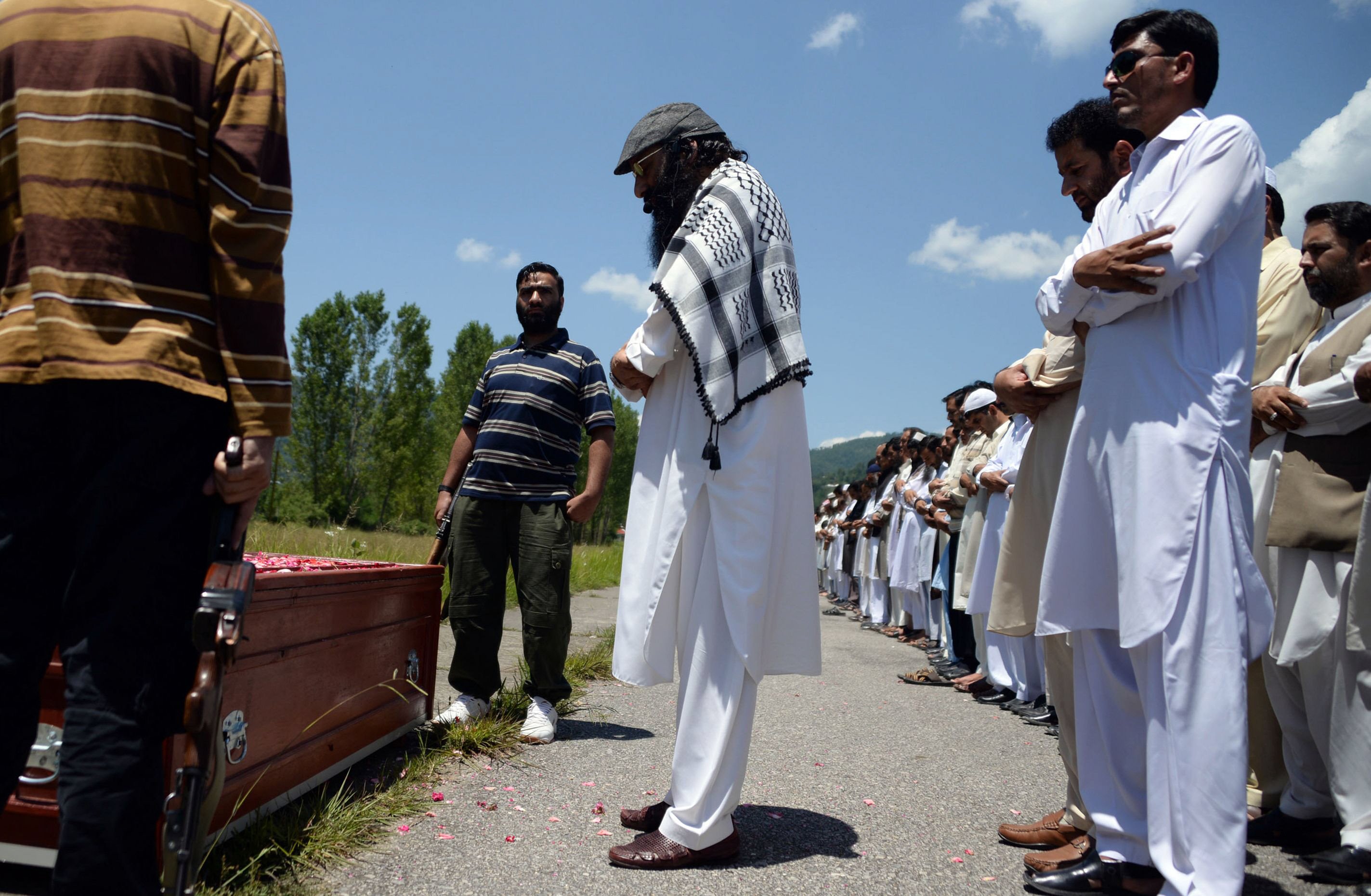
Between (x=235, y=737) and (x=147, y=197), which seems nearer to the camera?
(x=147, y=197)

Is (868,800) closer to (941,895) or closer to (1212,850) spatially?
(941,895)

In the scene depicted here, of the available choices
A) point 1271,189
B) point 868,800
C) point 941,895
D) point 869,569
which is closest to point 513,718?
point 868,800

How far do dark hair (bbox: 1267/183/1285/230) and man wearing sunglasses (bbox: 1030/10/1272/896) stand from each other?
229 cm

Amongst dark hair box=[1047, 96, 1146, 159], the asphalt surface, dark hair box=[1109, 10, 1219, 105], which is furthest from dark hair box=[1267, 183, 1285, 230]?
the asphalt surface

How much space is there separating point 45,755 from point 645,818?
5.66 ft

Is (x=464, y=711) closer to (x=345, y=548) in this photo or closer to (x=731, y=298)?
(x=731, y=298)

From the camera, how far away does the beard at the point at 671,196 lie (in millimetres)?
3416

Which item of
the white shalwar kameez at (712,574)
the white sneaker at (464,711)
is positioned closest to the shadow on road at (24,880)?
the white shalwar kameez at (712,574)

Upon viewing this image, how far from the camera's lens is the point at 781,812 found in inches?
139

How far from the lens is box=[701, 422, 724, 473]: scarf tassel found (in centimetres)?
A: 300

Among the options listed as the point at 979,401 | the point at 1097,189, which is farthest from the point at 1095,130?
the point at 979,401

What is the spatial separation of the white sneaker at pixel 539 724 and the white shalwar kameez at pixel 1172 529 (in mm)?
2585

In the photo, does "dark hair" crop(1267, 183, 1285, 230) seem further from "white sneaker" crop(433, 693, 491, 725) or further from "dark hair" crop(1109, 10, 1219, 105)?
"white sneaker" crop(433, 693, 491, 725)

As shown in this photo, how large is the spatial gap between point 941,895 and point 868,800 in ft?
3.48
